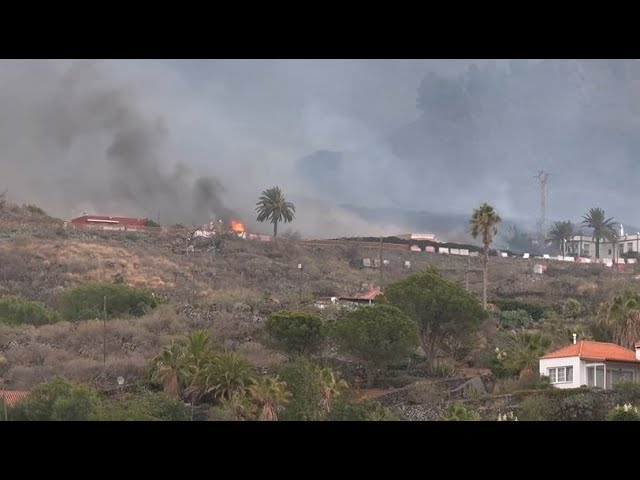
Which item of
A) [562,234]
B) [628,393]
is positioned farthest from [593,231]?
[628,393]

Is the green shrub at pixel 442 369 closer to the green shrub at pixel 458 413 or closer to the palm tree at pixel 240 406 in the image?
the green shrub at pixel 458 413

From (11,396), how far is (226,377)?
7.79 m

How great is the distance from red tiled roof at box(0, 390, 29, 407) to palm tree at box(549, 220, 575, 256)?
3159 inches

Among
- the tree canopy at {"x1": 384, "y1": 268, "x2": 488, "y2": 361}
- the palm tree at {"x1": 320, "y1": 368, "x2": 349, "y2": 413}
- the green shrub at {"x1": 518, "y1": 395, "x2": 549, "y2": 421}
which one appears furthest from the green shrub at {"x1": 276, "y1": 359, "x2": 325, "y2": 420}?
the tree canopy at {"x1": 384, "y1": 268, "x2": 488, "y2": 361}

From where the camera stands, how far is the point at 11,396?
38.3m

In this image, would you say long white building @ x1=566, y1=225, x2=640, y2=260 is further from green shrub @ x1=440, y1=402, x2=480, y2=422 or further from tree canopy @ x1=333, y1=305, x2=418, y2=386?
green shrub @ x1=440, y1=402, x2=480, y2=422

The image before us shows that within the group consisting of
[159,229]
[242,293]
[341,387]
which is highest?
[159,229]

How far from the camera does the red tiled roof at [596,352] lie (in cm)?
4334

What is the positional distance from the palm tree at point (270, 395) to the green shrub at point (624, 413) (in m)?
11.4

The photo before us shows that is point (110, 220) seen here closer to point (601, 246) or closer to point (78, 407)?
point (601, 246)
